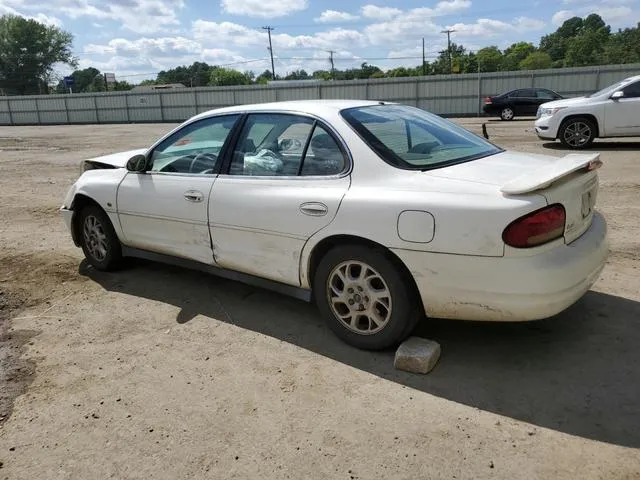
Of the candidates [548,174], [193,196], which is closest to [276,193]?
[193,196]

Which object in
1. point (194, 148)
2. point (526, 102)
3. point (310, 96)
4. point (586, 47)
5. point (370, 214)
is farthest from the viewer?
point (586, 47)

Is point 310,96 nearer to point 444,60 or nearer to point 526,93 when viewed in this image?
point 526,93

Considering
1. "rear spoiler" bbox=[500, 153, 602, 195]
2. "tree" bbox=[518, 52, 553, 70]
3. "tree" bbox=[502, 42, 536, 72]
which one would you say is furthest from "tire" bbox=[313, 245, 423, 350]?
"tree" bbox=[502, 42, 536, 72]

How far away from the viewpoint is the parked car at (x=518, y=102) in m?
24.6

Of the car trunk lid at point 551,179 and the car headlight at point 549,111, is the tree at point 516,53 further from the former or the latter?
the car trunk lid at point 551,179

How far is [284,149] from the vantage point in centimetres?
387

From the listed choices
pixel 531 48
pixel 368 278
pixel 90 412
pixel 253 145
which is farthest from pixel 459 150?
pixel 531 48

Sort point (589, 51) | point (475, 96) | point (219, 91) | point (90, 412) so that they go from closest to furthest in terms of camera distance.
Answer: point (90, 412), point (475, 96), point (219, 91), point (589, 51)

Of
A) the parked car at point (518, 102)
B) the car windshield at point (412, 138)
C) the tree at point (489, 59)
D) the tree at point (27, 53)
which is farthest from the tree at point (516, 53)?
the car windshield at point (412, 138)

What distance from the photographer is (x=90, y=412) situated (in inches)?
Answer: 119

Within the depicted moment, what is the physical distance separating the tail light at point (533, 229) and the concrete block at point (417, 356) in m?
0.84

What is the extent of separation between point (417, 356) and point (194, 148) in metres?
2.51

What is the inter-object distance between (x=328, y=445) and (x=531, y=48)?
13439cm

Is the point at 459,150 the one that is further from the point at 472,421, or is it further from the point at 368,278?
the point at 472,421
